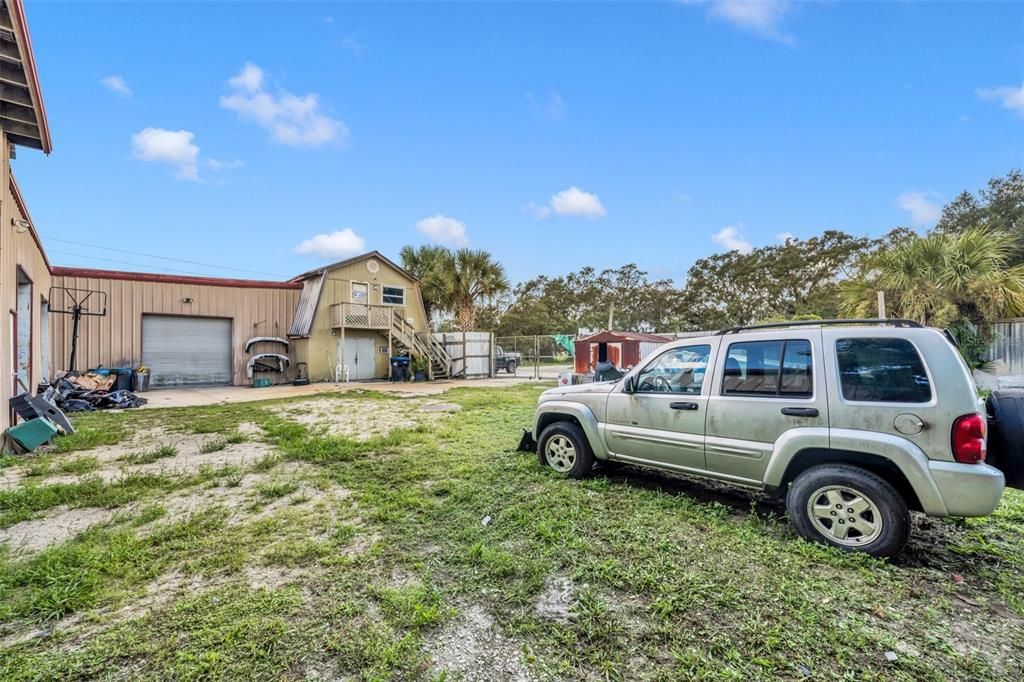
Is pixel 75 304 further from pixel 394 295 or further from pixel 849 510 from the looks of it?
pixel 849 510

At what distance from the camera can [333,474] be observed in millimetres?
4965

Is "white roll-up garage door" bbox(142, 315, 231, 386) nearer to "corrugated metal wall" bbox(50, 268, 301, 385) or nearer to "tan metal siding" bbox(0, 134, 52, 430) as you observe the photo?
"corrugated metal wall" bbox(50, 268, 301, 385)

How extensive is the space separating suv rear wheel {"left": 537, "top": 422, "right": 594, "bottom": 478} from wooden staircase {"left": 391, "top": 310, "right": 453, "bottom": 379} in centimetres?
1504

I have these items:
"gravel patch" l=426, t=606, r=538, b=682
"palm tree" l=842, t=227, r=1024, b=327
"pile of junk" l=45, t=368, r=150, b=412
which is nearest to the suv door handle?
"gravel patch" l=426, t=606, r=538, b=682

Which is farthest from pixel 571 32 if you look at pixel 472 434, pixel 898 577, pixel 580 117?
pixel 898 577

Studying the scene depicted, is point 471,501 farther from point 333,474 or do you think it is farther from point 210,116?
point 210,116

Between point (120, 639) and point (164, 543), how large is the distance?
127 centimetres

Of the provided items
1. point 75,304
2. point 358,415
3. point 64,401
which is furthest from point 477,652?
point 75,304

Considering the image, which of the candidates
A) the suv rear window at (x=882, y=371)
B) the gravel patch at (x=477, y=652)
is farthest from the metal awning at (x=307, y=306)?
the suv rear window at (x=882, y=371)

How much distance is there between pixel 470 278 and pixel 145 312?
1435 centimetres

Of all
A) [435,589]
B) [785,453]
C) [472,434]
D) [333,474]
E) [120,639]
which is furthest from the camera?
[472,434]

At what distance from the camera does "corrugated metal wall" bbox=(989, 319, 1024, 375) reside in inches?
357

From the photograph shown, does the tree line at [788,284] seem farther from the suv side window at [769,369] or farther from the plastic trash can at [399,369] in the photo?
the suv side window at [769,369]

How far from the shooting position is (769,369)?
3316mm
